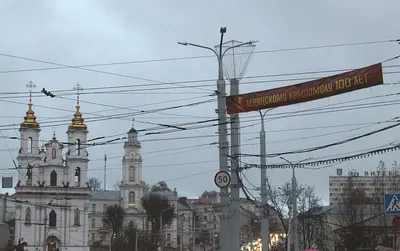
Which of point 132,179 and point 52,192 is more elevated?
point 132,179

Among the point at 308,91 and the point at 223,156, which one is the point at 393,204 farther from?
the point at 223,156

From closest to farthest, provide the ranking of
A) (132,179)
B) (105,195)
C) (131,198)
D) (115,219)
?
(115,219), (132,179), (131,198), (105,195)

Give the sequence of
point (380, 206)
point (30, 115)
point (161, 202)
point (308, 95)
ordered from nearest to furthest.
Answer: point (308, 95)
point (380, 206)
point (30, 115)
point (161, 202)

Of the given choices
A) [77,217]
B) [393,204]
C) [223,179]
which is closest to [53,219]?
[77,217]

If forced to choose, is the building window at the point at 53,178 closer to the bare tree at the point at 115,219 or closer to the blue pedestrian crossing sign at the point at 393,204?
the bare tree at the point at 115,219

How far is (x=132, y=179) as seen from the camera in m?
123

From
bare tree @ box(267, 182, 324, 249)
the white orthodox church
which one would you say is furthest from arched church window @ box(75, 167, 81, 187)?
bare tree @ box(267, 182, 324, 249)

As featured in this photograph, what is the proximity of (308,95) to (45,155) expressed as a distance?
81445 millimetres

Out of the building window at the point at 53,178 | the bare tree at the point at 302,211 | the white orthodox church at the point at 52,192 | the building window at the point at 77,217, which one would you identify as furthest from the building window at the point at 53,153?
the bare tree at the point at 302,211

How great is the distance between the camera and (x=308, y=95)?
734 inches

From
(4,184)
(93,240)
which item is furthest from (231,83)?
(93,240)

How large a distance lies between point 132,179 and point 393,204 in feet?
354

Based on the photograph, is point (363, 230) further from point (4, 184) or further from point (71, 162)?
point (71, 162)

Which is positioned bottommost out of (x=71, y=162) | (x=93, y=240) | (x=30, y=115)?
(x=93, y=240)
